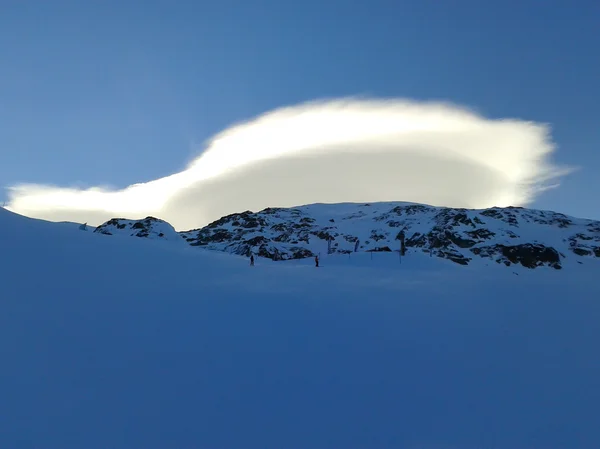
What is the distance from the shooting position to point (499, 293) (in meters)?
16.0

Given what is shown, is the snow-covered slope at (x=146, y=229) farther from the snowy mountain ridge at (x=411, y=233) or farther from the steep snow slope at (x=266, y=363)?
the steep snow slope at (x=266, y=363)

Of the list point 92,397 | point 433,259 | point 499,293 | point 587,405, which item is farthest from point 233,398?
point 433,259

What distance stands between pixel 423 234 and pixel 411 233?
5519 millimetres

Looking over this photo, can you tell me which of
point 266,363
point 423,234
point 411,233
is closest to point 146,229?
point 266,363

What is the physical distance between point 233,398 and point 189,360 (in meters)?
1.55

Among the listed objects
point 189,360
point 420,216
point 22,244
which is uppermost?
point 420,216

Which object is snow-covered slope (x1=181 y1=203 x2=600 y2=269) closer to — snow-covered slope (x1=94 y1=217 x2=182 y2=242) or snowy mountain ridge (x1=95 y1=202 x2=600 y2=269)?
snowy mountain ridge (x1=95 y1=202 x2=600 y2=269)

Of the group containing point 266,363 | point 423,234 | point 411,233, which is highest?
point 411,233

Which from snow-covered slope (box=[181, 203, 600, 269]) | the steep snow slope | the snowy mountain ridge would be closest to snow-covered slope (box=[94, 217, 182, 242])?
the snowy mountain ridge

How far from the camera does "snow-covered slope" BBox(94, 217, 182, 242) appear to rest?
38.4 m

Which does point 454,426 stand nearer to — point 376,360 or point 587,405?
point 376,360

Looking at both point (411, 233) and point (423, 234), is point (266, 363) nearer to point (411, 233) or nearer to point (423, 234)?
point (423, 234)

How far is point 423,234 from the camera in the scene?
8062cm

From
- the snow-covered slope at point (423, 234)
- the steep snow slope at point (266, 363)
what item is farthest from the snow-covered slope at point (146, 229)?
the steep snow slope at point (266, 363)
